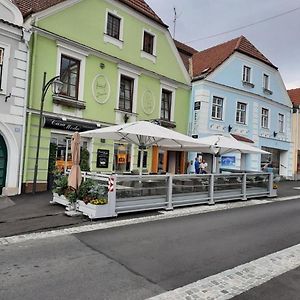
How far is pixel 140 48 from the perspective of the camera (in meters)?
17.4

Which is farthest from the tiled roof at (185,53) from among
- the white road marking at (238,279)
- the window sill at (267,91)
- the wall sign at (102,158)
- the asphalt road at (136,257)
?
the white road marking at (238,279)

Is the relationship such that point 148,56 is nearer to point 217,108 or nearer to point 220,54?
point 217,108

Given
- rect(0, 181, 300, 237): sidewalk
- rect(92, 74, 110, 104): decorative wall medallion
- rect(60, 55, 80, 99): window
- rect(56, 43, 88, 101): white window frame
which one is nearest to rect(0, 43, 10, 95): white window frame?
rect(56, 43, 88, 101): white window frame

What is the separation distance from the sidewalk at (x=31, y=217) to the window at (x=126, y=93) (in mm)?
7044

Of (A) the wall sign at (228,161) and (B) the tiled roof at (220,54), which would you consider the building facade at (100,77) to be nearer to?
(B) the tiled roof at (220,54)

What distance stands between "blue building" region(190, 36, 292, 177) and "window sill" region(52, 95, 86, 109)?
7818 mm

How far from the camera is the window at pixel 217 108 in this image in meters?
20.9

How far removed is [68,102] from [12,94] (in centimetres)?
241

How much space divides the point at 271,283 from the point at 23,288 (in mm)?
3532

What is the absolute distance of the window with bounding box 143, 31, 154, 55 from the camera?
58.6 ft

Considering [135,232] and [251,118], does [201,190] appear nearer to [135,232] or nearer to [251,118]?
[135,232]

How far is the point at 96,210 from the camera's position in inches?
352

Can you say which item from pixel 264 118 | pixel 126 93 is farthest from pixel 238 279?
pixel 264 118

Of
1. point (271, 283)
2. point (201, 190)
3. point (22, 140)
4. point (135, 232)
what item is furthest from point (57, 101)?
point (271, 283)
